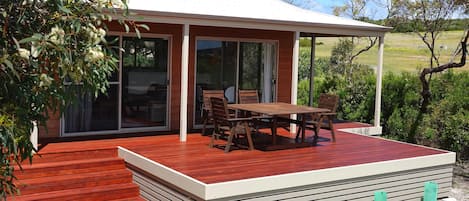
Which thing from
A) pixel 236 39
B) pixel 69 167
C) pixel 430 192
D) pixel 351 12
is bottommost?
pixel 430 192

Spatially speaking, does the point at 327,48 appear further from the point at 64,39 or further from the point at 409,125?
the point at 64,39

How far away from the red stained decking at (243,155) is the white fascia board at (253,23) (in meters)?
1.84

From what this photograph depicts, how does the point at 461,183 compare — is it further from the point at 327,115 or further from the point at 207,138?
the point at 207,138

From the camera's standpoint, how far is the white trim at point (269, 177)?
17.5 ft

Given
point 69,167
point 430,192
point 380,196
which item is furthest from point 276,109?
point 69,167

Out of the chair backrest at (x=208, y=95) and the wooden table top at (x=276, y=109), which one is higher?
the chair backrest at (x=208, y=95)

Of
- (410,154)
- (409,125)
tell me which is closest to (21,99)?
(410,154)

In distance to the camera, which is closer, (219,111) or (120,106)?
(219,111)

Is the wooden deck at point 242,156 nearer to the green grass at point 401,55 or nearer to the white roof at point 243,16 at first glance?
the white roof at point 243,16

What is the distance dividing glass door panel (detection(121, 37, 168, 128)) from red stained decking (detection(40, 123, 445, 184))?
785mm

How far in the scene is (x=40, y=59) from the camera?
100 inches

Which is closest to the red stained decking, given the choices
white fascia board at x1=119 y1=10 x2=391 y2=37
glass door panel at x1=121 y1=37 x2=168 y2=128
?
glass door panel at x1=121 y1=37 x2=168 y2=128

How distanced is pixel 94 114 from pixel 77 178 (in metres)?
2.37

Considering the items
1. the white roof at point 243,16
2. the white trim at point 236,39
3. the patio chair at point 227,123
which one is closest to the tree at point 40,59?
the white roof at point 243,16
